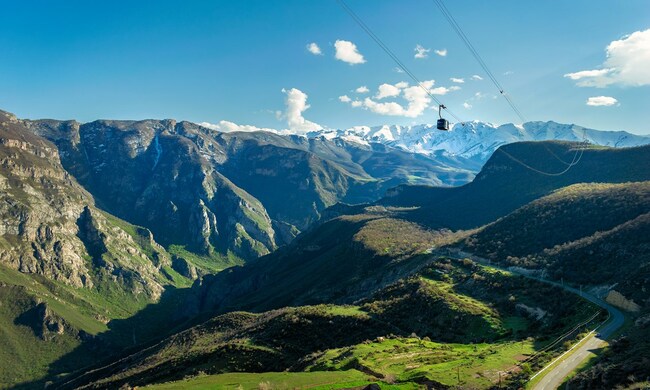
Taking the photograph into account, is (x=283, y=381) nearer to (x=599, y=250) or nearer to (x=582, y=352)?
(x=582, y=352)

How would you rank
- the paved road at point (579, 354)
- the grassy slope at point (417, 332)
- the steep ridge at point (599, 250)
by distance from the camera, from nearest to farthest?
the steep ridge at point (599, 250) < the paved road at point (579, 354) < the grassy slope at point (417, 332)

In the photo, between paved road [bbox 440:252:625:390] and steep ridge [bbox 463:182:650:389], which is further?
paved road [bbox 440:252:625:390]

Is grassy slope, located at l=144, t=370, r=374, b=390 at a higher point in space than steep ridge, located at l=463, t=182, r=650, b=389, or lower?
lower

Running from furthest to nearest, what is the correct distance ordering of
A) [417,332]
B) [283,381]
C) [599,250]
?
[599,250] < [417,332] < [283,381]

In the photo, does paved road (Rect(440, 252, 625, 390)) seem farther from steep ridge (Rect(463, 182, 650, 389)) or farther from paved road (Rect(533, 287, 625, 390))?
steep ridge (Rect(463, 182, 650, 389))

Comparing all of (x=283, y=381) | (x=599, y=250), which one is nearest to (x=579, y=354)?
(x=283, y=381)

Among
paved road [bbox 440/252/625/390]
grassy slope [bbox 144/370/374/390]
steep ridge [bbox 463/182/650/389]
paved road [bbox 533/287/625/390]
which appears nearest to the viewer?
Result: steep ridge [bbox 463/182/650/389]

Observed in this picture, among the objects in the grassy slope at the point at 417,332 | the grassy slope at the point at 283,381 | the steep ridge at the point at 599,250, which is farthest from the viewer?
the grassy slope at the point at 417,332

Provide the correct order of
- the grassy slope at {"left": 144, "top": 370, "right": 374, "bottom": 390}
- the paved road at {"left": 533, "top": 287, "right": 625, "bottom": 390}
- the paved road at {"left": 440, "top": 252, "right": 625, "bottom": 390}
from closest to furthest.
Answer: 1. the paved road at {"left": 533, "top": 287, "right": 625, "bottom": 390}
2. the paved road at {"left": 440, "top": 252, "right": 625, "bottom": 390}
3. the grassy slope at {"left": 144, "top": 370, "right": 374, "bottom": 390}

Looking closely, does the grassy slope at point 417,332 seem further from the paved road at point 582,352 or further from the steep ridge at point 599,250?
the steep ridge at point 599,250

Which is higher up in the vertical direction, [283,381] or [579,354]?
[579,354]

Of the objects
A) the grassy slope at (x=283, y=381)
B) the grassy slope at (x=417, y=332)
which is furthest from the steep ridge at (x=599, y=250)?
the grassy slope at (x=283, y=381)

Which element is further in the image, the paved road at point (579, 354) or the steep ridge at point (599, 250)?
the paved road at point (579, 354)

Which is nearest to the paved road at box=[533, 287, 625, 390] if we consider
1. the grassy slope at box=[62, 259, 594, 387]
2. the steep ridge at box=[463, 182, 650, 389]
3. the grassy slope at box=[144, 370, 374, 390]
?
the steep ridge at box=[463, 182, 650, 389]
